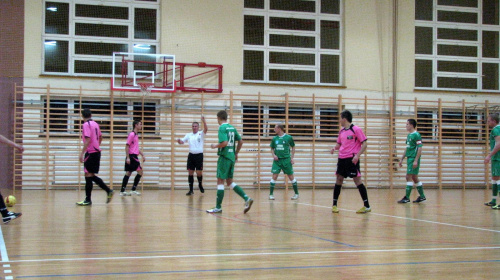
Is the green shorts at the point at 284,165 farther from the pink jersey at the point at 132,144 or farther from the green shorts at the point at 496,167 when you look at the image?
the green shorts at the point at 496,167

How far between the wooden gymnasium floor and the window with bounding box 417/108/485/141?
31.0ft

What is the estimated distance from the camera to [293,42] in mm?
16969

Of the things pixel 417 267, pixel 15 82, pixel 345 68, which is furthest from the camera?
pixel 345 68

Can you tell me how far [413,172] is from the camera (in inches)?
432

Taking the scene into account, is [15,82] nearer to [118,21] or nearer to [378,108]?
[118,21]

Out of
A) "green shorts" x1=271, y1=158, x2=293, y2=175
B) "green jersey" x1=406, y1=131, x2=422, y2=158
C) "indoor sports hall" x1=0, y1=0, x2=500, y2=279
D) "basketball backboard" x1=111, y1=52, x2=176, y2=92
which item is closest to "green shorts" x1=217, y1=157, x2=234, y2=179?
"indoor sports hall" x1=0, y1=0, x2=500, y2=279

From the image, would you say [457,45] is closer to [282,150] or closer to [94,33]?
[282,150]

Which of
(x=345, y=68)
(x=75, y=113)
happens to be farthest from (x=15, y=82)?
(x=345, y=68)

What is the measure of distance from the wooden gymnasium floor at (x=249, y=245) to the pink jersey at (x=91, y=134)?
1264 mm

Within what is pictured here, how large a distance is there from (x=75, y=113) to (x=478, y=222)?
1158cm

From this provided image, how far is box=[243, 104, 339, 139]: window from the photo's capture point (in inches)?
648

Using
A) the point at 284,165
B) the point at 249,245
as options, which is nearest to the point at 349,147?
the point at 249,245

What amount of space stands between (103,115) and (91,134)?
6302mm

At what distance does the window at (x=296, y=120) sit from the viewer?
16469 mm
